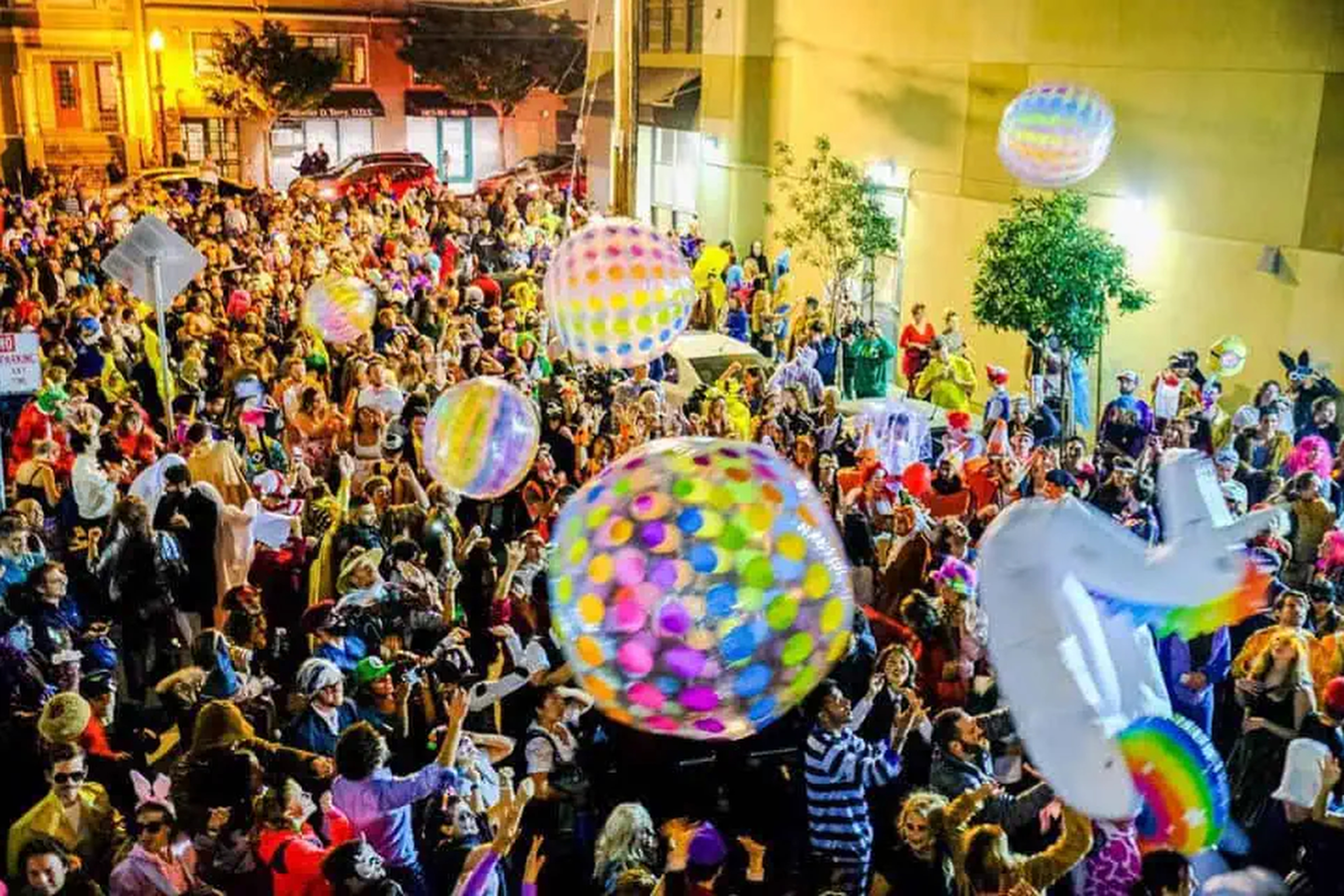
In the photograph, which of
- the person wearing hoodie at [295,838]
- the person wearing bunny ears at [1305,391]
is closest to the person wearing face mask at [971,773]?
the person wearing hoodie at [295,838]

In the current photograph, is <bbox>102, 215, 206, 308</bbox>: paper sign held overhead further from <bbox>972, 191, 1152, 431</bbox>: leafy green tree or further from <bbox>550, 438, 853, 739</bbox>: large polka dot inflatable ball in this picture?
<bbox>972, 191, 1152, 431</bbox>: leafy green tree

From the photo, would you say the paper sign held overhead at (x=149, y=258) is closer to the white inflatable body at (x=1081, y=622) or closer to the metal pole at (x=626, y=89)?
the metal pole at (x=626, y=89)

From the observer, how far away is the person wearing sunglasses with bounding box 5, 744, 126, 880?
4820mm

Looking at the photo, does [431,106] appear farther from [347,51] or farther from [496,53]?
[496,53]

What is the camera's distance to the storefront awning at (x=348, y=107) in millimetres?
42750

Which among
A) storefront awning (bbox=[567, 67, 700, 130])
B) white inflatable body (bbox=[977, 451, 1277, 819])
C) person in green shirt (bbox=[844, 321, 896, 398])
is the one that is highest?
storefront awning (bbox=[567, 67, 700, 130])

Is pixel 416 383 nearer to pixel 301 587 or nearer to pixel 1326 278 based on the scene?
pixel 301 587

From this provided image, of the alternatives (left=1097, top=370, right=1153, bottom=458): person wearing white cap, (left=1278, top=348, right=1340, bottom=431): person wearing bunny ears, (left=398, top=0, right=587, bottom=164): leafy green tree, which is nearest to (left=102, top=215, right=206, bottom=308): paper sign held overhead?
(left=1097, top=370, right=1153, bottom=458): person wearing white cap

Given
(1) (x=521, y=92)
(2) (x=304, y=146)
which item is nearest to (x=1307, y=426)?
(1) (x=521, y=92)

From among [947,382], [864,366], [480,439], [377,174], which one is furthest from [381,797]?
[377,174]

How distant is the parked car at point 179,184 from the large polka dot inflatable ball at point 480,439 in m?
20.8

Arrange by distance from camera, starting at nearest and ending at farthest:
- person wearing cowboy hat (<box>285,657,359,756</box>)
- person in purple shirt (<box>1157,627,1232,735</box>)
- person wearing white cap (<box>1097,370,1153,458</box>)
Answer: person wearing cowboy hat (<box>285,657,359,756</box>) → person in purple shirt (<box>1157,627,1232,735</box>) → person wearing white cap (<box>1097,370,1153,458</box>)

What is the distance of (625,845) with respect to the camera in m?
4.75

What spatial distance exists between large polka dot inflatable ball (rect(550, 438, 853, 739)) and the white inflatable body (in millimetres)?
659
